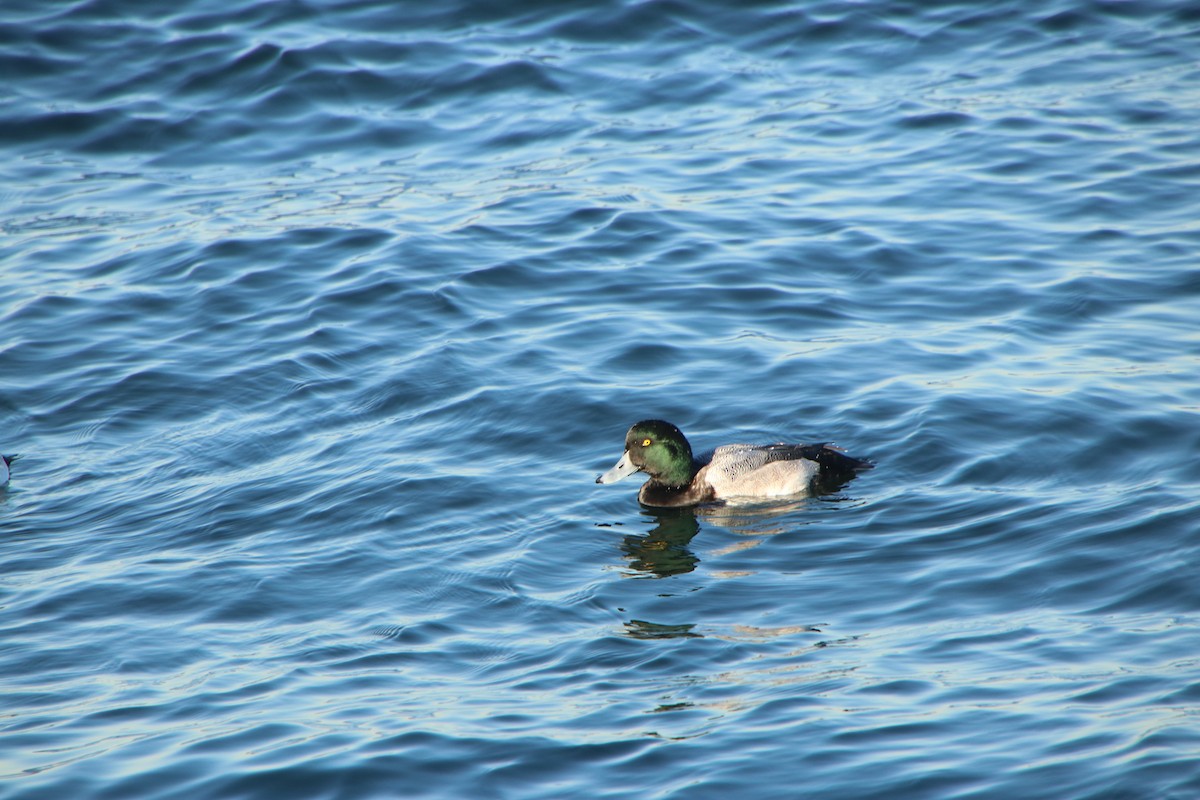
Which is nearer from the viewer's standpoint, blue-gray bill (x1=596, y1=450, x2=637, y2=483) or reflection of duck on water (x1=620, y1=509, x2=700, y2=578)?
reflection of duck on water (x1=620, y1=509, x2=700, y2=578)

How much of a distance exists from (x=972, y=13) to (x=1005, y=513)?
1192cm

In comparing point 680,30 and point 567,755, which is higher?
point 680,30

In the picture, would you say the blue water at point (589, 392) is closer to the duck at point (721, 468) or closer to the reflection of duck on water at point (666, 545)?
the reflection of duck on water at point (666, 545)

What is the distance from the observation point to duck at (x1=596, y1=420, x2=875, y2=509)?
375 inches

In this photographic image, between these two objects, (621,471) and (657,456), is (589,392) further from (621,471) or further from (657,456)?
(657,456)

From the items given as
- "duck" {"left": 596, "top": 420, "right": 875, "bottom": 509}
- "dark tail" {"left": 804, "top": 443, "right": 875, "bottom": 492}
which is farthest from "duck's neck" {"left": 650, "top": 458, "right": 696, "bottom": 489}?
"dark tail" {"left": 804, "top": 443, "right": 875, "bottom": 492}

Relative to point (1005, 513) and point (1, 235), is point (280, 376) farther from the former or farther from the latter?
point (1005, 513)

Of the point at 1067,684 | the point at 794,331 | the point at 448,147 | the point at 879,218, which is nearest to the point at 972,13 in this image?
the point at 879,218

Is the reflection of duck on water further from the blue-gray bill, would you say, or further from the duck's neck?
the blue-gray bill

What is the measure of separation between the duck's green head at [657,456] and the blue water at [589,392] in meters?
0.30

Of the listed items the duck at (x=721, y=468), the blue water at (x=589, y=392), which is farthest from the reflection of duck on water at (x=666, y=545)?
the duck at (x=721, y=468)

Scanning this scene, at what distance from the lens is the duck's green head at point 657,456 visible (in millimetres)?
9656

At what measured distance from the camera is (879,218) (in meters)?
14.2

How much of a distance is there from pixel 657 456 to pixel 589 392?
1.62 meters
